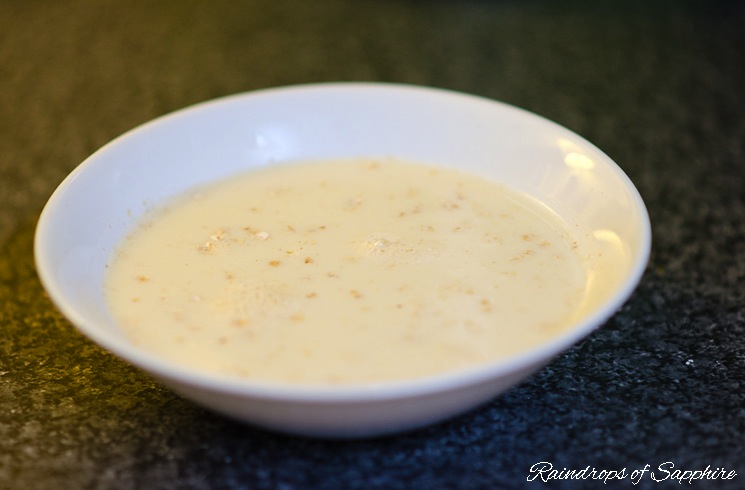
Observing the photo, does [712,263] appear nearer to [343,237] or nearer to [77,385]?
[343,237]

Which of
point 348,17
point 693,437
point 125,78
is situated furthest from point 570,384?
point 348,17

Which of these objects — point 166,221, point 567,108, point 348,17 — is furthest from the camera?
point 348,17

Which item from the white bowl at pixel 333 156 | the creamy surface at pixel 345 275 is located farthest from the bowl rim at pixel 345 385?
the creamy surface at pixel 345 275

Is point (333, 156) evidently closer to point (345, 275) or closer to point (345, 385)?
point (345, 275)

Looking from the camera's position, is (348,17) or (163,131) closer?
(163,131)

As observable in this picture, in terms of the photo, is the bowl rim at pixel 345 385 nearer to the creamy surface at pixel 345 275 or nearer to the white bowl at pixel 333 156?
the white bowl at pixel 333 156

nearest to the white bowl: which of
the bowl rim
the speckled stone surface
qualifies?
the bowl rim

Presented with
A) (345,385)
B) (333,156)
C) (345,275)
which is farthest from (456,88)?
(345,385)
